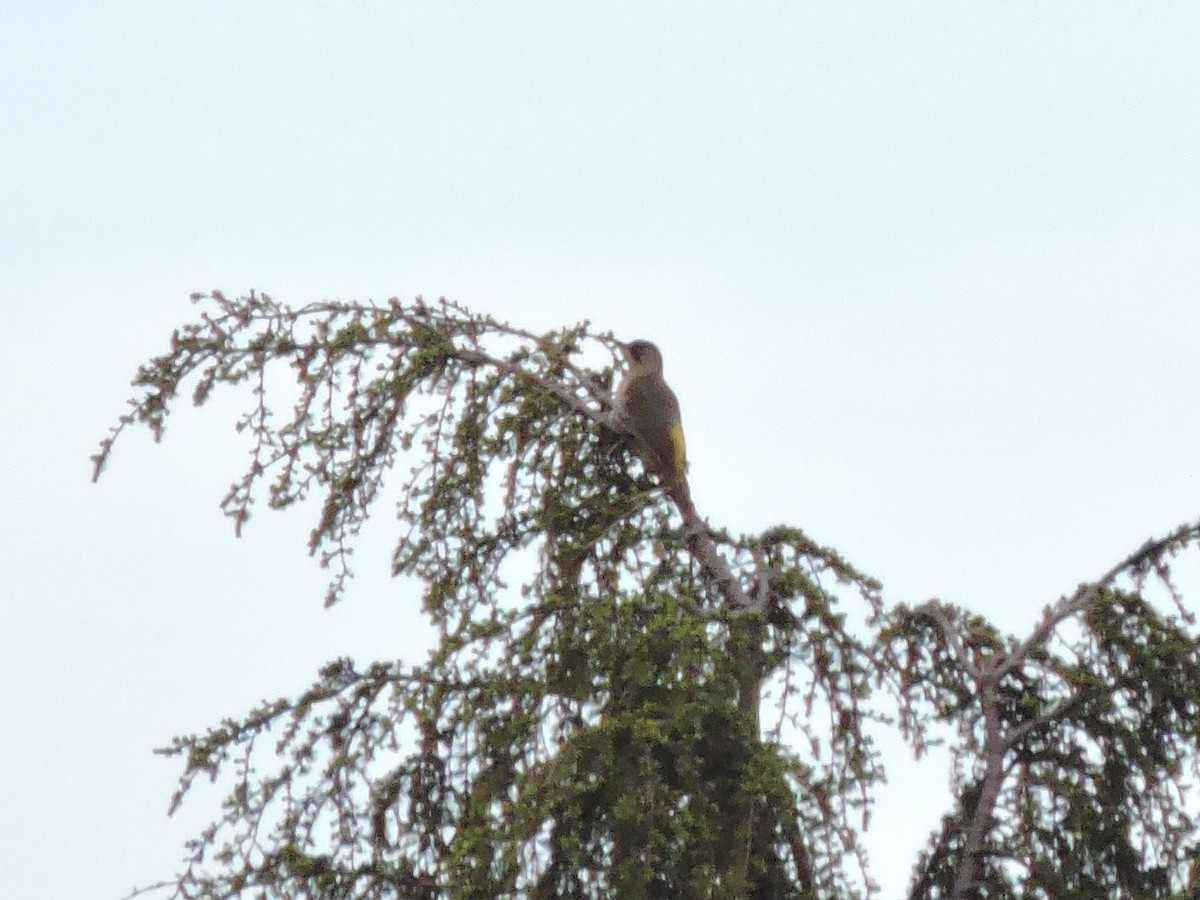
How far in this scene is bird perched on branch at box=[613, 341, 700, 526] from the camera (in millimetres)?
6422

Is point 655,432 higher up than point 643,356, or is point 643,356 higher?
point 643,356

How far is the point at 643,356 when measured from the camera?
7211 mm

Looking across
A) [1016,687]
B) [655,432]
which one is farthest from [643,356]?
[1016,687]

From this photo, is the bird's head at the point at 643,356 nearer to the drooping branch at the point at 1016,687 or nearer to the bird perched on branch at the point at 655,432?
the bird perched on branch at the point at 655,432

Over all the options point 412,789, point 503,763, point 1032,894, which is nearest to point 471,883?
point 503,763

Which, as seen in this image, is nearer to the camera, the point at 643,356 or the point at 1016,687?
the point at 1016,687

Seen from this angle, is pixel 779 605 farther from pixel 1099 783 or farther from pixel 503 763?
pixel 503 763

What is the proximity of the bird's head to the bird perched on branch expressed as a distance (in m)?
0.15

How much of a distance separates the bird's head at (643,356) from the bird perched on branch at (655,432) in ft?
0.51

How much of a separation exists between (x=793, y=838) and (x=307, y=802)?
167 cm

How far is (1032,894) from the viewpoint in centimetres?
552

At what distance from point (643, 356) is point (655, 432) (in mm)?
767

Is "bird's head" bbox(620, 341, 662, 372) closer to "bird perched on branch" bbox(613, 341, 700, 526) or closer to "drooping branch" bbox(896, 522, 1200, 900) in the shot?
"bird perched on branch" bbox(613, 341, 700, 526)

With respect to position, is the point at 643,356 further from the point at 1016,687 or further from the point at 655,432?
the point at 1016,687
